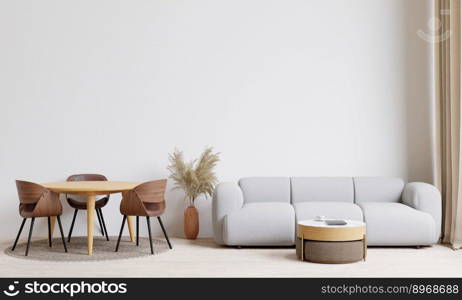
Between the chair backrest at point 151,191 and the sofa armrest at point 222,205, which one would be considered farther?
the sofa armrest at point 222,205

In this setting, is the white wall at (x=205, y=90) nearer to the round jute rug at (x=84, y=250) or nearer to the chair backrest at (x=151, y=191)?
the round jute rug at (x=84, y=250)

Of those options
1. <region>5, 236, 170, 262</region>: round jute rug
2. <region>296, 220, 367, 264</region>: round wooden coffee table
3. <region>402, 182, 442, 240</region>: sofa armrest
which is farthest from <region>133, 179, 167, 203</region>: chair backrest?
<region>402, 182, 442, 240</region>: sofa armrest

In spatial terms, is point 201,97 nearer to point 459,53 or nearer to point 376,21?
point 376,21

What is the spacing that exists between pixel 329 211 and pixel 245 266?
4.40ft

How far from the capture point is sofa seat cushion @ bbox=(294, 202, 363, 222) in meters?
6.42

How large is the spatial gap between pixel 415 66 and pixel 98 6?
3679mm

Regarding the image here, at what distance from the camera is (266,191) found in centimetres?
703

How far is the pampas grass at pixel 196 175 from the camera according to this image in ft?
23.1

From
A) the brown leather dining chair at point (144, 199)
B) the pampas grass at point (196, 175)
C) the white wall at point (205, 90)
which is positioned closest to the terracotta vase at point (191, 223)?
the pampas grass at point (196, 175)

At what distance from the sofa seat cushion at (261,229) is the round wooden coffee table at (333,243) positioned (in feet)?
2.11

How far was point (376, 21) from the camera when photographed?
737 cm

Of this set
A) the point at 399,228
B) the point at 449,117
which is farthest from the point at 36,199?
the point at 449,117

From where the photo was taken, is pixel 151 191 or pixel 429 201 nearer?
pixel 151 191

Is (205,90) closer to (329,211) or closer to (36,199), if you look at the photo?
(329,211)
